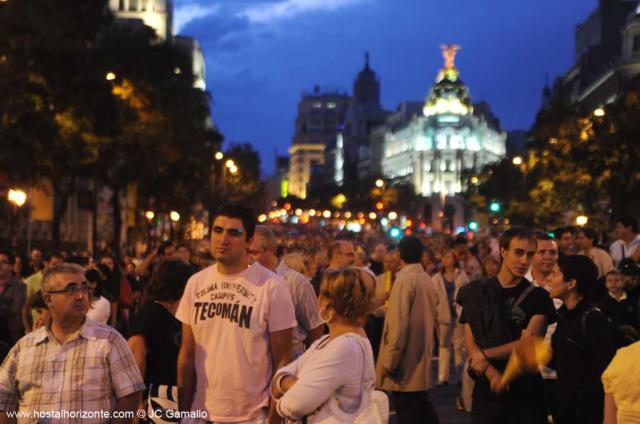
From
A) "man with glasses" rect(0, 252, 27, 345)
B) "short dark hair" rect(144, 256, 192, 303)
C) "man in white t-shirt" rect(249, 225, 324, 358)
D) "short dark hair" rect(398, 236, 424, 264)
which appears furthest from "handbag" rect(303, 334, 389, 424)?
"man with glasses" rect(0, 252, 27, 345)

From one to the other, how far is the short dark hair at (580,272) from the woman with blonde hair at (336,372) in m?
2.56

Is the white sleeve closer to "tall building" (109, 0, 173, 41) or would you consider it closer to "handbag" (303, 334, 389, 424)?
"handbag" (303, 334, 389, 424)

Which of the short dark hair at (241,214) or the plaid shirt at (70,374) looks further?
the short dark hair at (241,214)

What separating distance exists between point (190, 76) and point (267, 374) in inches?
2530

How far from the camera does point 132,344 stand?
27.1 ft

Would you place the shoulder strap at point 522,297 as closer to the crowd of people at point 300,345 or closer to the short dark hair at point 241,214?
the crowd of people at point 300,345

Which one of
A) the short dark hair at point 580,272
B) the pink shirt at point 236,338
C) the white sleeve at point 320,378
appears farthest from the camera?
the short dark hair at point 580,272

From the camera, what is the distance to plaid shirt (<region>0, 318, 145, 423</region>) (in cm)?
668

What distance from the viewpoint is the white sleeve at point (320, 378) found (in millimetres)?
5902

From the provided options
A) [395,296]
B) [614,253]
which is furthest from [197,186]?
[395,296]

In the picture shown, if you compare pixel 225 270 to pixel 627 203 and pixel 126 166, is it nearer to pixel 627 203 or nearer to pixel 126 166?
pixel 627 203

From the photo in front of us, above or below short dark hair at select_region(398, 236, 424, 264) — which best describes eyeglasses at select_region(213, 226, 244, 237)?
below

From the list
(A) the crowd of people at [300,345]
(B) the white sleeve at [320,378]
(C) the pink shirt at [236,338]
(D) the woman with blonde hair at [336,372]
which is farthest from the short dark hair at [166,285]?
(B) the white sleeve at [320,378]

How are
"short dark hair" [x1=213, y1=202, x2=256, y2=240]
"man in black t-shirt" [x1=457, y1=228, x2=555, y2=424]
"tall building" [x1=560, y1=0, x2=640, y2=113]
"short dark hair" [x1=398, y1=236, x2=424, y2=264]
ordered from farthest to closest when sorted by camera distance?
"tall building" [x1=560, y1=0, x2=640, y2=113], "short dark hair" [x1=398, y1=236, x2=424, y2=264], "man in black t-shirt" [x1=457, y1=228, x2=555, y2=424], "short dark hair" [x1=213, y1=202, x2=256, y2=240]
